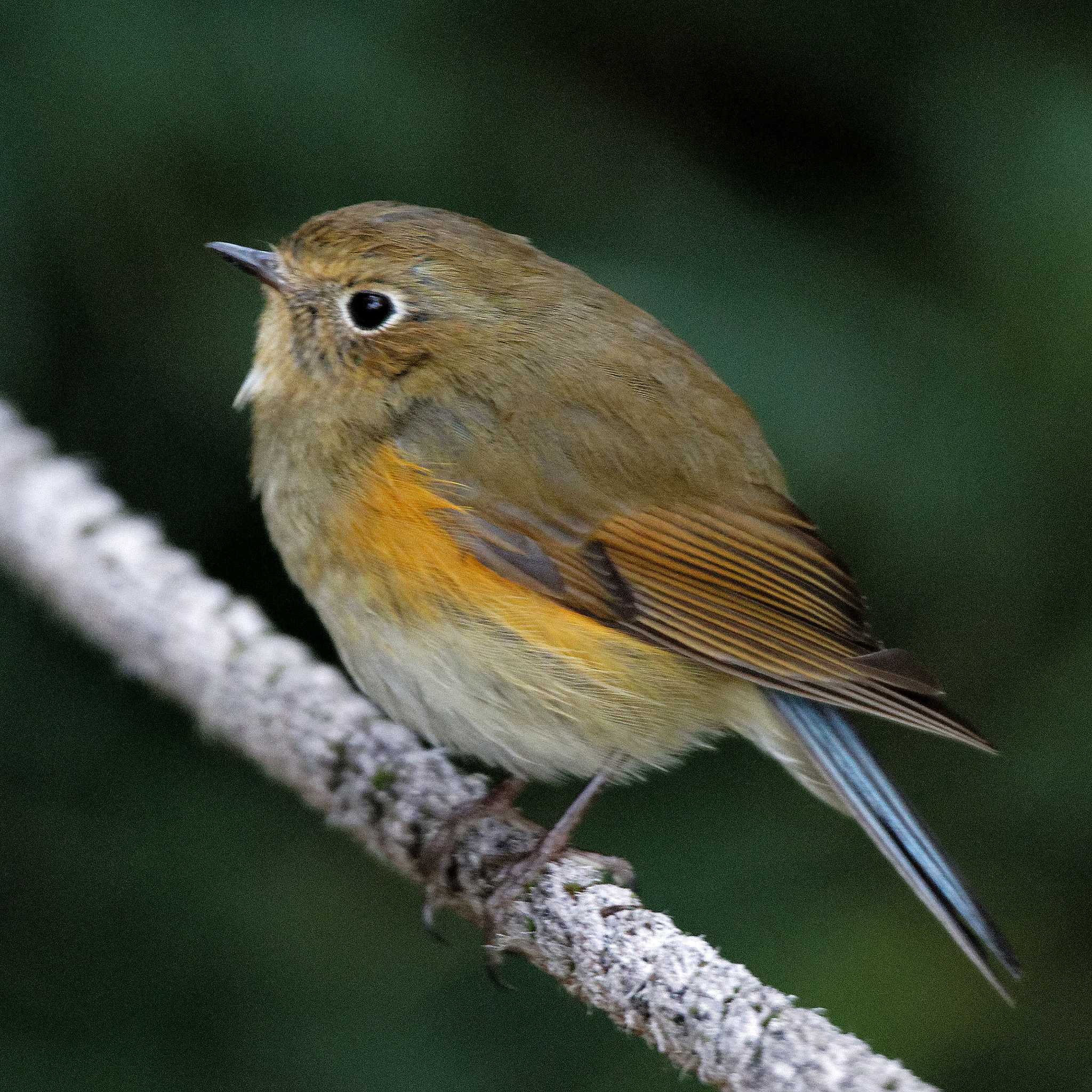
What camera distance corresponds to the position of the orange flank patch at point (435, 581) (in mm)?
2680

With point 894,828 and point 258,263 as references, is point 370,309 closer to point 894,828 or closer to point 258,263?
point 258,263

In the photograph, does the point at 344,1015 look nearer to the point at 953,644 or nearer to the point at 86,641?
the point at 86,641

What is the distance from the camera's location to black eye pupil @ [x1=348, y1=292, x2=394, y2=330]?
2.96 m

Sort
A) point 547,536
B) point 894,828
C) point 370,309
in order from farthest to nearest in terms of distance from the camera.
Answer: point 370,309
point 547,536
point 894,828

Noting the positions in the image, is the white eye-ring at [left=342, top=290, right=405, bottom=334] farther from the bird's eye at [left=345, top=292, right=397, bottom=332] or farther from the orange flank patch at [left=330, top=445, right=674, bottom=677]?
the orange flank patch at [left=330, top=445, right=674, bottom=677]

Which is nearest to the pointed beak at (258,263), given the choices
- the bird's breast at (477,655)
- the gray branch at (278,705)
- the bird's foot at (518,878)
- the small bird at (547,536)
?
the small bird at (547,536)

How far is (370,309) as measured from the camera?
2971 mm

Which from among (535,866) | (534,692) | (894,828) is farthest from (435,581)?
(894,828)

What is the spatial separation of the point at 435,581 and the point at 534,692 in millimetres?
253

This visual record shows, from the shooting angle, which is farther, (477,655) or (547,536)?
(547,536)

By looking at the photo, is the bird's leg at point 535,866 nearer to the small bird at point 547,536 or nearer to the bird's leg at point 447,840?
the small bird at point 547,536

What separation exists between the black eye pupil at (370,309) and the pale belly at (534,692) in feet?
1.75

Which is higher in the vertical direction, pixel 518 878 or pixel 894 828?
pixel 894 828

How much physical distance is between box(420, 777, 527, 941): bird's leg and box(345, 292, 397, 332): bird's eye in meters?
0.90
